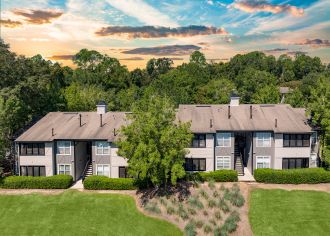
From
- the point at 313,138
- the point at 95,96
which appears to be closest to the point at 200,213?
the point at 313,138

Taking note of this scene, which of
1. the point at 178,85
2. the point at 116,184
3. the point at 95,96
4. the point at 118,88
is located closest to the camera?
the point at 116,184

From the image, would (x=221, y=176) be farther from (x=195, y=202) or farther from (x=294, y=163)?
(x=294, y=163)

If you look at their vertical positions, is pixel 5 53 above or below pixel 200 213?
above

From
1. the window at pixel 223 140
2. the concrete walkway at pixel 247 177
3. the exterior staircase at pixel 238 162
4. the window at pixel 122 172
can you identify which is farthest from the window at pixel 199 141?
the window at pixel 122 172

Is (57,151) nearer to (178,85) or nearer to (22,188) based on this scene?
(22,188)

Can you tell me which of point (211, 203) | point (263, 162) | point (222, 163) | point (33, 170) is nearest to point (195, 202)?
point (211, 203)

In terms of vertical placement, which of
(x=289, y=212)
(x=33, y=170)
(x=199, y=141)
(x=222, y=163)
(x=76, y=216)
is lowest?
(x=76, y=216)
